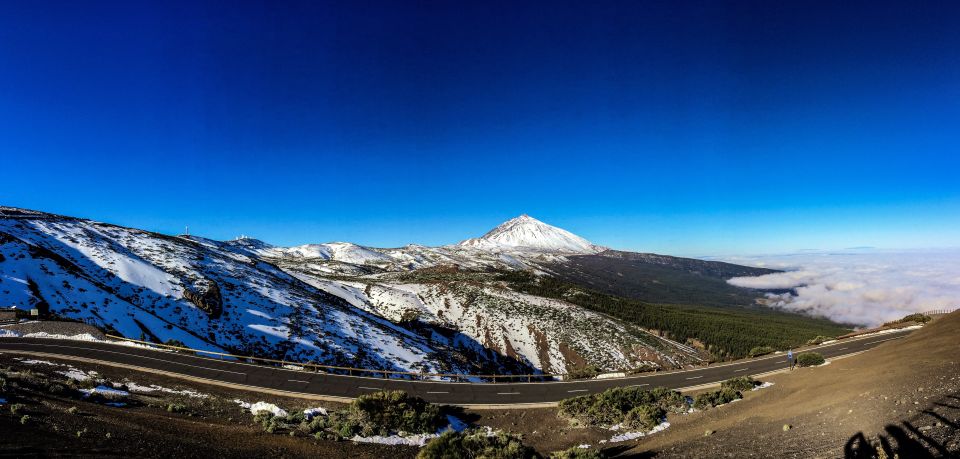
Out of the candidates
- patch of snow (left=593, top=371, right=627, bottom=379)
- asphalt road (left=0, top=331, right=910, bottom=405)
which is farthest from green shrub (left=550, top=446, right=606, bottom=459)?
patch of snow (left=593, top=371, right=627, bottom=379)

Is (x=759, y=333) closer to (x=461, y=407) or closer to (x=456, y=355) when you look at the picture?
(x=456, y=355)

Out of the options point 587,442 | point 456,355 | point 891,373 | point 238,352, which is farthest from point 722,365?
point 238,352

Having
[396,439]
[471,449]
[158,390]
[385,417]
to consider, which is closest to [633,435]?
[471,449]

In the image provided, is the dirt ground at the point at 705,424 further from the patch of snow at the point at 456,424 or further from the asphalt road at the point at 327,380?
the asphalt road at the point at 327,380

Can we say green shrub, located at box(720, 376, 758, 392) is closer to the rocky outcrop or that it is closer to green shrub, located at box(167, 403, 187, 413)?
green shrub, located at box(167, 403, 187, 413)

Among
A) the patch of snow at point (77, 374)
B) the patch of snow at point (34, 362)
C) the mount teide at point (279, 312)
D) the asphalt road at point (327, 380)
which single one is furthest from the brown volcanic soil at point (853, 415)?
the mount teide at point (279, 312)

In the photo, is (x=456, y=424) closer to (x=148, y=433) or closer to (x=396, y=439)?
(x=396, y=439)
